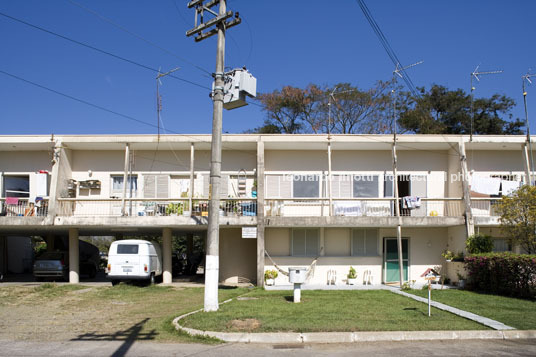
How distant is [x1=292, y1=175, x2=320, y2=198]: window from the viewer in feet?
69.5

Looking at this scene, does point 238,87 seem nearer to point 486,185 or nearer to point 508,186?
point 486,185

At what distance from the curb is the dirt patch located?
0.36 m

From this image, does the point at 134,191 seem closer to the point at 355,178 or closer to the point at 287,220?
the point at 287,220

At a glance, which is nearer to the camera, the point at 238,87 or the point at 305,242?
the point at 238,87

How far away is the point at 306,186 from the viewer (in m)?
21.2

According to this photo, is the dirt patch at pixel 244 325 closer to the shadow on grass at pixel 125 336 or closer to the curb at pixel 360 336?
the curb at pixel 360 336

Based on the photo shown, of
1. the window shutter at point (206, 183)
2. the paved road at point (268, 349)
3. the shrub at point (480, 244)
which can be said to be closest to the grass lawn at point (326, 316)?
the paved road at point (268, 349)

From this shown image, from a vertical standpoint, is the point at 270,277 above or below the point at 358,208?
below

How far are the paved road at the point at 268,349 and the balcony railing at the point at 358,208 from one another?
10.9m

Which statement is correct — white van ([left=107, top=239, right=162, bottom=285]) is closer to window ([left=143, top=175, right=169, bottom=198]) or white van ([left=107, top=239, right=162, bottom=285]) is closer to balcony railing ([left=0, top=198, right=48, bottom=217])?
window ([left=143, top=175, right=169, bottom=198])

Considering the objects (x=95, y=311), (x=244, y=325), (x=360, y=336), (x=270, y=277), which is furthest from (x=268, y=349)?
(x=270, y=277)

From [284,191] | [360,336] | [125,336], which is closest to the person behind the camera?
[360,336]

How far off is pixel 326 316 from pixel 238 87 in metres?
6.03

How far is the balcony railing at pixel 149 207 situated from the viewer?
63.8 feet
